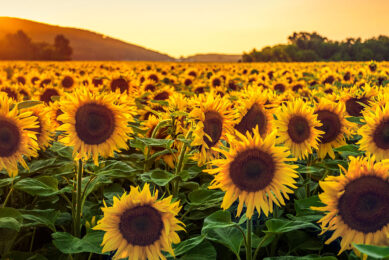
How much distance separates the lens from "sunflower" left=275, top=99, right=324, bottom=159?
3428 millimetres

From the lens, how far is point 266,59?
55.3 m

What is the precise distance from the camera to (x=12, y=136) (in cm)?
310

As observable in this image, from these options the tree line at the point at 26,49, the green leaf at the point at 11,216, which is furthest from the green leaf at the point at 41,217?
the tree line at the point at 26,49

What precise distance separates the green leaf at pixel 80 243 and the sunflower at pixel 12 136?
667 millimetres

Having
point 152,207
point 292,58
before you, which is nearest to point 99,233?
point 152,207

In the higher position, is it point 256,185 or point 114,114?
point 114,114

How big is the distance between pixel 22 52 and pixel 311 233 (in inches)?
3639

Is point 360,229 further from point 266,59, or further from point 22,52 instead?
point 22,52

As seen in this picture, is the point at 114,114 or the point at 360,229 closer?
the point at 360,229

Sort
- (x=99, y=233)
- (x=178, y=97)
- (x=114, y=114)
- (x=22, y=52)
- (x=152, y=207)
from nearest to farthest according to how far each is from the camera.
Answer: (x=152, y=207), (x=99, y=233), (x=114, y=114), (x=178, y=97), (x=22, y=52)

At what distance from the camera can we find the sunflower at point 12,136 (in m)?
3.06

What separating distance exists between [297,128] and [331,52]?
69.2 m

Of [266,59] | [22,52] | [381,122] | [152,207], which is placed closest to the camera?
[152,207]

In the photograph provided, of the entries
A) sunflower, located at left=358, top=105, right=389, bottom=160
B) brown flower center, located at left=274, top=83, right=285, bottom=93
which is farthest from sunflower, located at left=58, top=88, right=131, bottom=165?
brown flower center, located at left=274, top=83, right=285, bottom=93
